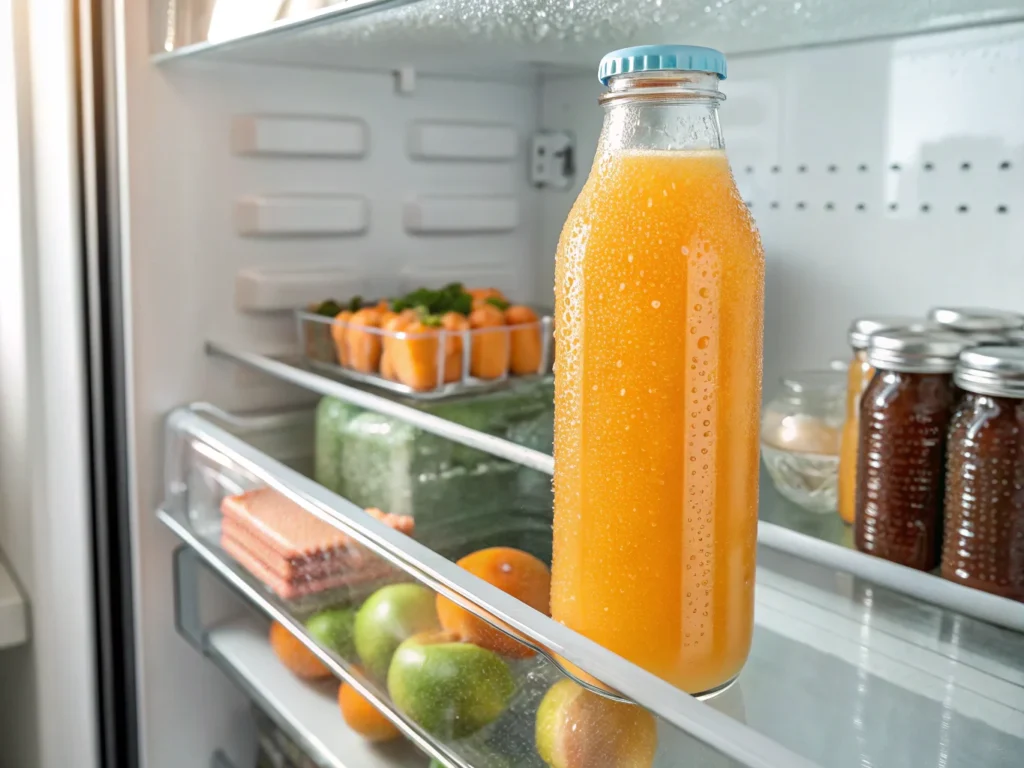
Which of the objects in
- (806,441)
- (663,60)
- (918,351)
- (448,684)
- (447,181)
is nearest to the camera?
(663,60)

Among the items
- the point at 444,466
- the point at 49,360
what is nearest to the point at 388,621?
the point at 444,466

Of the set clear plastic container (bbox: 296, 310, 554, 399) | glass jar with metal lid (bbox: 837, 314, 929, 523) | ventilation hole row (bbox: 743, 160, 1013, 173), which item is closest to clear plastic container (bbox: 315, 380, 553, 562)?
clear plastic container (bbox: 296, 310, 554, 399)

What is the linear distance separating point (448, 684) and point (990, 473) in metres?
0.46

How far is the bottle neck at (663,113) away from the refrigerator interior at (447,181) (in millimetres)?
320

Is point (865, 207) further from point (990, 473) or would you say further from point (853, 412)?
point (990, 473)

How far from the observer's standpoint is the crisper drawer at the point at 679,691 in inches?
25.2

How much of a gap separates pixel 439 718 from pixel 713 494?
1.18ft

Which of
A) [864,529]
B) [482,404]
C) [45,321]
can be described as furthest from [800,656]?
[45,321]

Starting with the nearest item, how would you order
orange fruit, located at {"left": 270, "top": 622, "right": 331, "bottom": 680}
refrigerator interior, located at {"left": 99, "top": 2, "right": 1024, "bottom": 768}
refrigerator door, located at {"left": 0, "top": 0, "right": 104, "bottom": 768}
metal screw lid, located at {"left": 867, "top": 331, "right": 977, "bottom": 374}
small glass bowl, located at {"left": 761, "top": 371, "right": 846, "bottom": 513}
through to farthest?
1. metal screw lid, located at {"left": 867, "top": 331, "right": 977, "bottom": 374}
2. small glass bowl, located at {"left": 761, "top": 371, "right": 846, "bottom": 513}
3. refrigerator interior, located at {"left": 99, "top": 2, "right": 1024, "bottom": 768}
4. orange fruit, located at {"left": 270, "top": 622, "right": 331, "bottom": 680}
5. refrigerator door, located at {"left": 0, "top": 0, "right": 104, "bottom": 768}

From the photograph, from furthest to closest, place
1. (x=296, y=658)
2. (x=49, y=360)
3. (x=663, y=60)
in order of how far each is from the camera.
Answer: (x=49, y=360)
(x=296, y=658)
(x=663, y=60)

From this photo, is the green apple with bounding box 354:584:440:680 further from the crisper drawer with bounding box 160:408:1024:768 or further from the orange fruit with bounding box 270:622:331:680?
the orange fruit with bounding box 270:622:331:680

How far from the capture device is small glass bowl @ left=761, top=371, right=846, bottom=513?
36.9 inches

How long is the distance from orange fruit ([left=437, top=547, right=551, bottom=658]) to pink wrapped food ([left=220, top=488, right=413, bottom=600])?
0.10 metres

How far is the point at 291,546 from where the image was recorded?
44.1 inches
